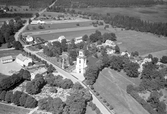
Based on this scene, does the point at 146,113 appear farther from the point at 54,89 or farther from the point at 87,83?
the point at 54,89

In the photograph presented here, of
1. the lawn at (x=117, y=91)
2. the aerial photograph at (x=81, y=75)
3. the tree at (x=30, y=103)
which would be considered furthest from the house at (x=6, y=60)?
the lawn at (x=117, y=91)

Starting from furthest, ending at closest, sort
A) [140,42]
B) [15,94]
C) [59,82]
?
[140,42], [59,82], [15,94]

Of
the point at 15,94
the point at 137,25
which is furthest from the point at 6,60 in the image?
the point at 137,25

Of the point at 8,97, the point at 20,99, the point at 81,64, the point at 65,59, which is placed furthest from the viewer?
the point at 65,59

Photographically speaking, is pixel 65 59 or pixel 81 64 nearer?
pixel 81 64

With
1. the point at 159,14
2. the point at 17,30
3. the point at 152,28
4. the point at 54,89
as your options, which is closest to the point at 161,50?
the point at 152,28

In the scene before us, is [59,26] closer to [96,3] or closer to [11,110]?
[11,110]
